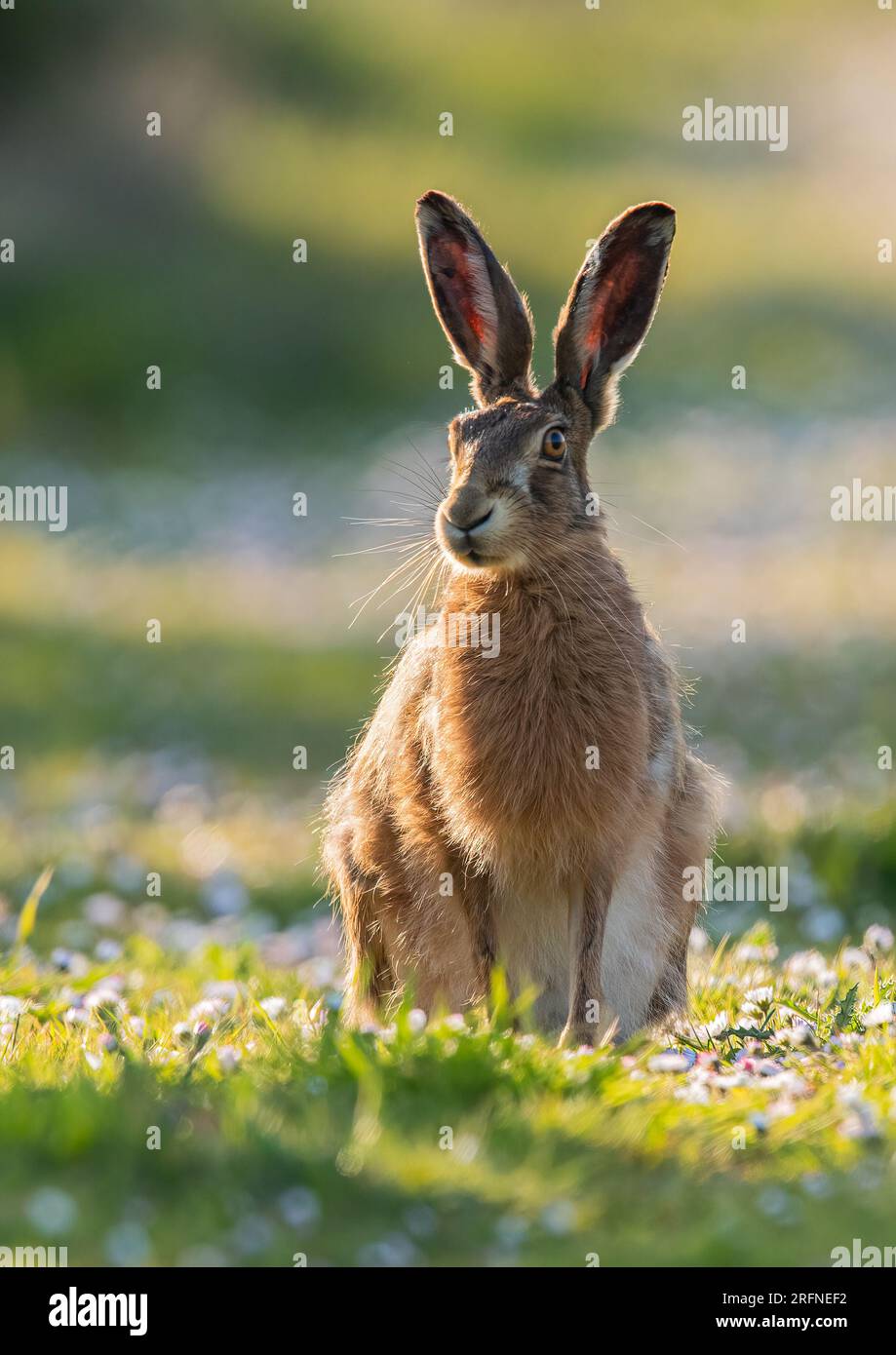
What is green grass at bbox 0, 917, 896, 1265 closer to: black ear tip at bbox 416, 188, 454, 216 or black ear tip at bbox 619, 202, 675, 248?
black ear tip at bbox 619, 202, 675, 248

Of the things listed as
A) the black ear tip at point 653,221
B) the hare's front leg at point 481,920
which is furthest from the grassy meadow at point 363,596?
the black ear tip at point 653,221

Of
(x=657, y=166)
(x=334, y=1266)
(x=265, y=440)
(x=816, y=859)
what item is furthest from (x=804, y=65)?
(x=334, y=1266)

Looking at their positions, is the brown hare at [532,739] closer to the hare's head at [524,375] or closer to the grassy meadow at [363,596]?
the hare's head at [524,375]

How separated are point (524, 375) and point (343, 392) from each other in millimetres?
22066

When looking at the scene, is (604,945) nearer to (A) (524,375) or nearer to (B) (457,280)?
(A) (524,375)

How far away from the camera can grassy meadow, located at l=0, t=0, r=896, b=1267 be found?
4.46 metres

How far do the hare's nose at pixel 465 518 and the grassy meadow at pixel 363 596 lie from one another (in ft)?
3.07

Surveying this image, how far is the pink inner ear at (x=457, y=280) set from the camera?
22.5 ft

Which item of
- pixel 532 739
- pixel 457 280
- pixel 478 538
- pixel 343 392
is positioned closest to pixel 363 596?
pixel 457 280

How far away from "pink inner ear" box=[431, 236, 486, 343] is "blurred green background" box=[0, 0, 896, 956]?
743mm

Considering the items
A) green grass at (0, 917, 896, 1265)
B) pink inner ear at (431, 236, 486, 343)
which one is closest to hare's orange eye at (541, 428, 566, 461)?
pink inner ear at (431, 236, 486, 343)

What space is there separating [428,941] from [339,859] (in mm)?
602

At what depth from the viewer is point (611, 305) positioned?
6766 mm

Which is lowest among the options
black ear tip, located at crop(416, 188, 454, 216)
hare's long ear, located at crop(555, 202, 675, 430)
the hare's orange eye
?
the hare's orange eye
